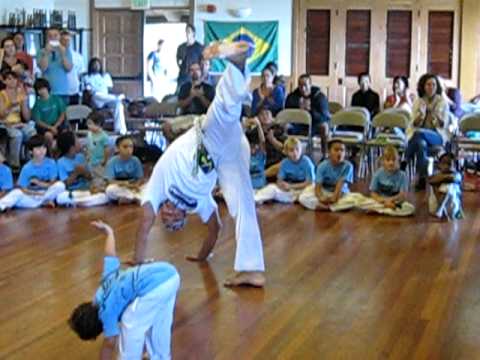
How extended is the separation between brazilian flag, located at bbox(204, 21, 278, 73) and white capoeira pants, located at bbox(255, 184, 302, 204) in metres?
4.90

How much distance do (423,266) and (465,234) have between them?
1.11m

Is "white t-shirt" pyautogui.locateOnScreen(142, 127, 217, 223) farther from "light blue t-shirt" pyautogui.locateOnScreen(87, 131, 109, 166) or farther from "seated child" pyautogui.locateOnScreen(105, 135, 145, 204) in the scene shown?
"light blue t-shirt" pyautogui.locateOnScreen(87, 131, 109, 166)

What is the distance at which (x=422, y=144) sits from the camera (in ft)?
26.8

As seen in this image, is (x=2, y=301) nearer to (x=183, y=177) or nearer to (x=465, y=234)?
(x=183, y=177)

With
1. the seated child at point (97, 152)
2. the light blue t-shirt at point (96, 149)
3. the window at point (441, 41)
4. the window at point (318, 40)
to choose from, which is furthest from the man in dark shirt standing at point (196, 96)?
the window at point (441, 41)

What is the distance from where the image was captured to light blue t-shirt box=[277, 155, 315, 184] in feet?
24.2

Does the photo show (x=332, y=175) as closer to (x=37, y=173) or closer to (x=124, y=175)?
(x=124, y=175)

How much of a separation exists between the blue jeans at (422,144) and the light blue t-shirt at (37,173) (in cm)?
356

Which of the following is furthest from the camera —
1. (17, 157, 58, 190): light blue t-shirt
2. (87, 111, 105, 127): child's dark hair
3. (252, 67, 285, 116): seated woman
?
(252, 67, 285, 116): seated woman

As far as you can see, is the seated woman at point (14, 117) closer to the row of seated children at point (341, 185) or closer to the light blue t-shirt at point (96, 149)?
the light blue t-shirt at point (96, 149)

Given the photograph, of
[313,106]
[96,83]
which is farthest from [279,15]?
[313,106]

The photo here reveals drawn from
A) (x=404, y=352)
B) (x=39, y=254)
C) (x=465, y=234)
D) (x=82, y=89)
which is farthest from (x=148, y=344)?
(x=82, y=89)

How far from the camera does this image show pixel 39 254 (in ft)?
17.9

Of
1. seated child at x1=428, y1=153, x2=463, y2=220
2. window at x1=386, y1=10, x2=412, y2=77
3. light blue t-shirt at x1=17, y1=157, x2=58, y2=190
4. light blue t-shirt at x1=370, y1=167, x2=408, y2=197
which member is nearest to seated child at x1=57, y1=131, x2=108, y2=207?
light blue t-shirt at x1=17, y1=157, x2=58, y2=190
